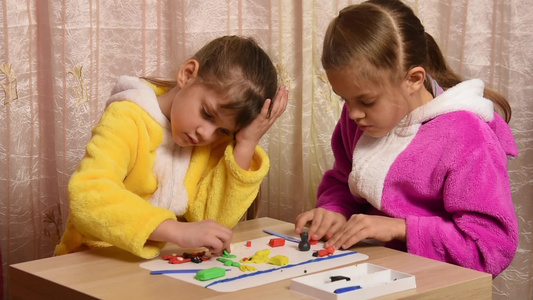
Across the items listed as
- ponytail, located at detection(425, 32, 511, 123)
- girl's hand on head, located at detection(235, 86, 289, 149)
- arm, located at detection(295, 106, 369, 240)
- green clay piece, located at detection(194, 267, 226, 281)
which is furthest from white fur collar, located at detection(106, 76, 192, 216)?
ponytail, located at detection(425, 32, 511, 123)

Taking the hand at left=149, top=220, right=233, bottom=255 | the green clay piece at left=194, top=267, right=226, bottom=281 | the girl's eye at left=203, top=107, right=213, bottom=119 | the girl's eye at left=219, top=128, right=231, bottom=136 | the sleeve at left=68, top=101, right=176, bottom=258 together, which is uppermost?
the girl's eye at left=203, top=107, right=213, bottom=119

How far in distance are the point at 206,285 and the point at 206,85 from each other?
1.35 ft

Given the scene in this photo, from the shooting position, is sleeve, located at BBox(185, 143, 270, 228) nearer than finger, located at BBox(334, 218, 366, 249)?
No

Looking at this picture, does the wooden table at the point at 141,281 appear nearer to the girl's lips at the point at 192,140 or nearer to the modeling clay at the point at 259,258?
the modeling clay at the point at 259,258

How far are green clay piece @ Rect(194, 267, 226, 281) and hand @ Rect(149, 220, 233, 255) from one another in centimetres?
11

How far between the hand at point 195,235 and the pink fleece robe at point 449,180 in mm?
317

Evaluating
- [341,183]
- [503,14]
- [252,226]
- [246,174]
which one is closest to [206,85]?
[246,174]

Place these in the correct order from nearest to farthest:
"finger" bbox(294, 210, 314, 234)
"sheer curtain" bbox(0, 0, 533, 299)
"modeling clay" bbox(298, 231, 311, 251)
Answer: "modeling clay" bbox(298, 231, 311, 251), "finger" bbox(294, 210, 314, 234), "sheer curtain" bbox(0, 0, 533, 299)

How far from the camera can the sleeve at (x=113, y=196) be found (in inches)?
46.1

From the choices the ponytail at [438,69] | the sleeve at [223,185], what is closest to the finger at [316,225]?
the sleeve at [223,185]

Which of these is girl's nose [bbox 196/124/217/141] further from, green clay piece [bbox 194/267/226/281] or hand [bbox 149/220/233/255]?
green clay piece [bbox 194/267/226/281]

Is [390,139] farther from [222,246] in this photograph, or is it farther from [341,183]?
[222,246]

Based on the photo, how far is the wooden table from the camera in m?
0.99

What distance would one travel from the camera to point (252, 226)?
1415 millimetres
